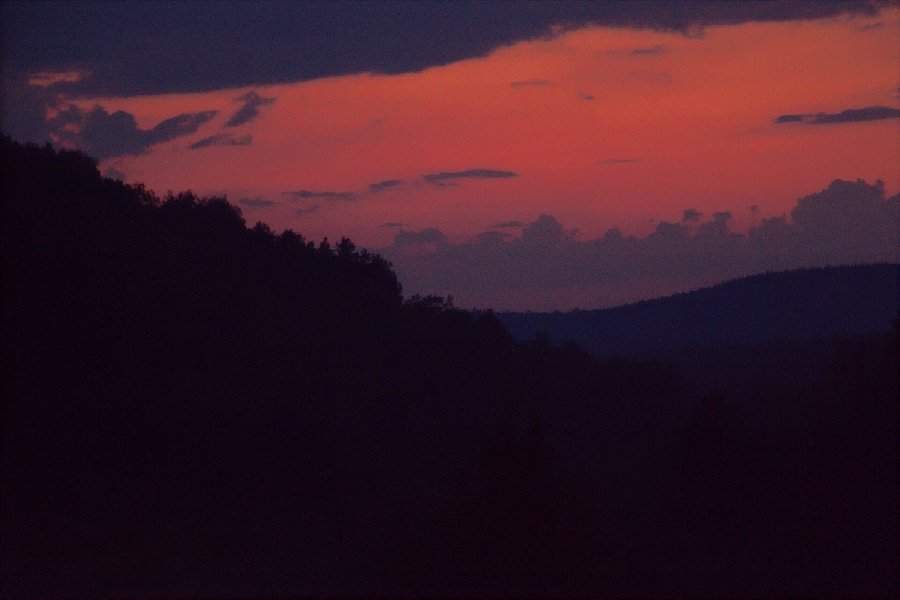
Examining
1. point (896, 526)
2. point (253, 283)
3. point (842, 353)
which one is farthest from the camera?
point (253, 283)

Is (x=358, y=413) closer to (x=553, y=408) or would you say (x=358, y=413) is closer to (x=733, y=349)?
(x=553, y=408)

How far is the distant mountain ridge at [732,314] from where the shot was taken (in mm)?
35938

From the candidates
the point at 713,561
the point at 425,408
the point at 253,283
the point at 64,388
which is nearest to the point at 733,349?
the point at 425,408

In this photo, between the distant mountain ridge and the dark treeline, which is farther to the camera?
the distant mountain ridge

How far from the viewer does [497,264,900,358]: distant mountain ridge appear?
35.9 metres

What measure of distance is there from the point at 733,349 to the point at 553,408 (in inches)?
521

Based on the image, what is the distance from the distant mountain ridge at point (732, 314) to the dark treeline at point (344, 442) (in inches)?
336

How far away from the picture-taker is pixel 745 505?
1625 centimetres

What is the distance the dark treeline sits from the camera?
591 inches

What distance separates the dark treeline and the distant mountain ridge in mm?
8525

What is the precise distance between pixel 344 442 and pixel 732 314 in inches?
1341

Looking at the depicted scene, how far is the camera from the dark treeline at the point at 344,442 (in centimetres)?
1502

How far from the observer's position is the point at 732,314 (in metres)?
52.9

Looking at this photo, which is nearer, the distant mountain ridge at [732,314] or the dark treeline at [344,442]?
the dark treeline at [344,442]
